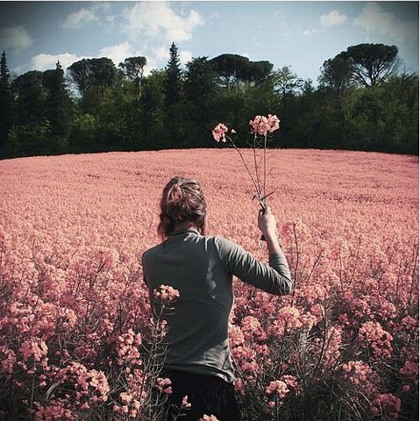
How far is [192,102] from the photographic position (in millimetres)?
3391

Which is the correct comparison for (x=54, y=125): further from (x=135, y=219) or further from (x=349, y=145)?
(x=349, y=145)

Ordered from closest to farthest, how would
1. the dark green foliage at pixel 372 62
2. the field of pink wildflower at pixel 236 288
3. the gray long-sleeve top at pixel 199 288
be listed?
the gray long-sleeve top at pixel 199 288
the field of pink wildflower at pixel 236 288
the dark green foliage at pixel 372 62

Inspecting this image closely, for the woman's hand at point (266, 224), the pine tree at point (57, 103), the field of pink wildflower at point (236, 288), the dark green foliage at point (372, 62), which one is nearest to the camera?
the woman's hand at point (266, 224)

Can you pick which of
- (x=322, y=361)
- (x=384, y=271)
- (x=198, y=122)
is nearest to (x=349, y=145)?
(x=384, y=271)

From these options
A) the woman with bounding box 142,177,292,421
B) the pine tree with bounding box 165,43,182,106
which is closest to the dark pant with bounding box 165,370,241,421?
the woman with bounding box 142,177,292,421

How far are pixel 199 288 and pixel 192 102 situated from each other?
1751 millimetres

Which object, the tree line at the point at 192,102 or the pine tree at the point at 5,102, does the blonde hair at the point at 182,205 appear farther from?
the pine tree at the point at 5,102

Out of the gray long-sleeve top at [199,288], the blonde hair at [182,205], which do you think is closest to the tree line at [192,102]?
the blonde hair at [182,205]

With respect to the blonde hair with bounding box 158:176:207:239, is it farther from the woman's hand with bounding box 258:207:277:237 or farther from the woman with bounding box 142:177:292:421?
the woman's hand with bounding box 258:207:277:237

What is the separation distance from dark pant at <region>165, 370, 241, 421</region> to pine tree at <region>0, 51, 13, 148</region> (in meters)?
2.20

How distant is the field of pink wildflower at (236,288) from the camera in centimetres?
229

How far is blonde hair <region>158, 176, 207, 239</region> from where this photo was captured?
2.01m

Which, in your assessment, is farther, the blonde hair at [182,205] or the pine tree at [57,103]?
the pine tree at [57,103]

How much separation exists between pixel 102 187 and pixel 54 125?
1000 millimetres
